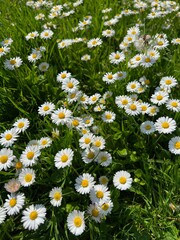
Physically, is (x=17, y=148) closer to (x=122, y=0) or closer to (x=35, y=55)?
(x=35, y=55)

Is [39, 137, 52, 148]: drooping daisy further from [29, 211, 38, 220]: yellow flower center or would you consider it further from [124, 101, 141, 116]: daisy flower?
[124, 101, 141, 116]: daisy flower

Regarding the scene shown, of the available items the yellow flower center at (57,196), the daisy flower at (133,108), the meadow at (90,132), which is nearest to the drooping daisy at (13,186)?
the meadow at (90,132)

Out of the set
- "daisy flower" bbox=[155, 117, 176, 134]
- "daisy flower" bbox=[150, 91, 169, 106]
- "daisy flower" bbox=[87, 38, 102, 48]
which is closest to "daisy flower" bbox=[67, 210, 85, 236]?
"daisy flower" bbox=[155, 117, 176, 134]

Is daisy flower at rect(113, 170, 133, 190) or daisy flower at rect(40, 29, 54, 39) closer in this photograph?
daisy flower at rect(113, 170, 133, 190)

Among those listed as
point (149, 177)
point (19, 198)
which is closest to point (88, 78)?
point (149, 177)

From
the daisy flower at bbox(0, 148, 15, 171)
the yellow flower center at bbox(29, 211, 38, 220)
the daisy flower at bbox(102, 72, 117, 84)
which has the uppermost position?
the daisy flower at bbox(0, 148, 15, 171)

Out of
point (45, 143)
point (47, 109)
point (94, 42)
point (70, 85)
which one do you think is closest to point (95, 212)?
point (45, 143)
